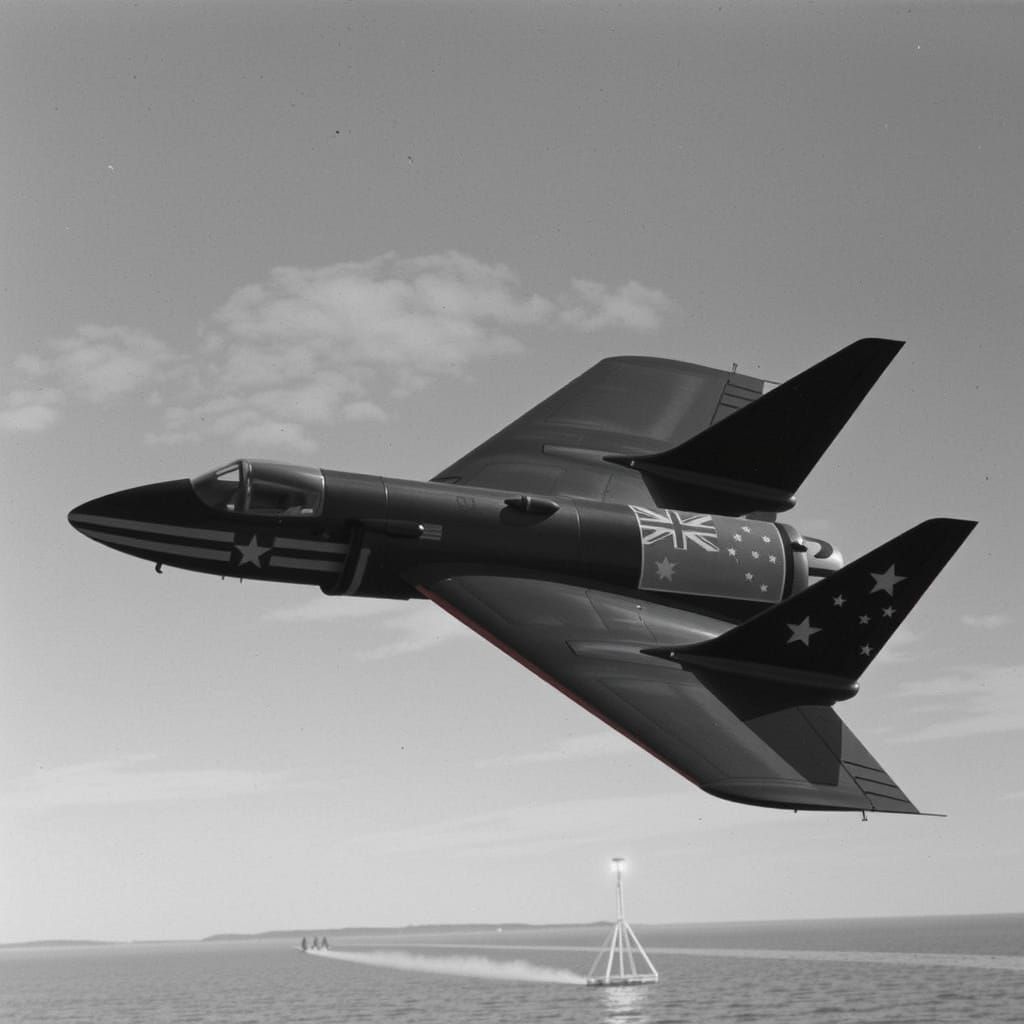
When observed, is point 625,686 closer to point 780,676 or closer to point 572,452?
point 780,676

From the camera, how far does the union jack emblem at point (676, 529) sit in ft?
77.5

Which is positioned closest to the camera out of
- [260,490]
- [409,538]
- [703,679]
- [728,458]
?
[703,679]

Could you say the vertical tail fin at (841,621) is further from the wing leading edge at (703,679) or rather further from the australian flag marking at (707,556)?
the australian flag marking at (707,556)

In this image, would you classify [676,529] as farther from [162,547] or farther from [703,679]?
[162,547]

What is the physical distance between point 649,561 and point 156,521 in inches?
368

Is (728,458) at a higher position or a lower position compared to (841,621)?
higher

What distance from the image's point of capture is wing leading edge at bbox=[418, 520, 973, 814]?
1781 cm

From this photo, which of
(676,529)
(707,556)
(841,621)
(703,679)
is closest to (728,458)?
(676,529)

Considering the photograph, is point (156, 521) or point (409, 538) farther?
point (409, 538)

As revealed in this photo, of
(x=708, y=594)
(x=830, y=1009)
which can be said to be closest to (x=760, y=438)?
(x=708, y=594)

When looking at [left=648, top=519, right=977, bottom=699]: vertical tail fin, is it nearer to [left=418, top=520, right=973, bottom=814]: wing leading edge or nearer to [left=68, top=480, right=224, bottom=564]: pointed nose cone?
[left=418, top=520, right=973, bottom=814]: wing leading edge

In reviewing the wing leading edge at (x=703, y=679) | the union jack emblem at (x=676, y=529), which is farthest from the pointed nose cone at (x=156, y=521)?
the union jack emblem at (x=676, y=529)

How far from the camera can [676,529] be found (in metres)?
23.8

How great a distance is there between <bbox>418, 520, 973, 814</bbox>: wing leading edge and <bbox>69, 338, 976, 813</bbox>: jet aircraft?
4 cm
